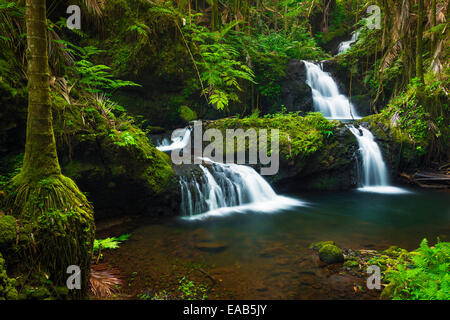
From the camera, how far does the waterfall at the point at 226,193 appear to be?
684 cm

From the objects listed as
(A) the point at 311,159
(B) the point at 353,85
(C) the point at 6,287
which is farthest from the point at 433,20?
(C) the point at 6,287

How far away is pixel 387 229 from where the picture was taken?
5711 mm

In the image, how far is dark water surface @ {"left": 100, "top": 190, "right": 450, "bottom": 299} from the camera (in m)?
3.62

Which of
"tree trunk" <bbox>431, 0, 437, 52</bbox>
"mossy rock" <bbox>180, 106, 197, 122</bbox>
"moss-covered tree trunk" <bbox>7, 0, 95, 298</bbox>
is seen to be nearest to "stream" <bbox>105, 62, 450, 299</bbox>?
"mossy rock" <bbox>180, 106, 197, 122</bbox>

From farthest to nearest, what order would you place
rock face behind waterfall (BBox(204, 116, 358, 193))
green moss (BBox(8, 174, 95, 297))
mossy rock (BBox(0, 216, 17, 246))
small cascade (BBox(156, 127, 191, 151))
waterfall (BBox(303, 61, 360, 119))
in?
1. waterfall (BBox(303, 61, 360, 119))
2. small cascade (BBox(156, 127, 191, 151))
3. rock face behind waterfall (BBox(204, 116, 358, 193))
4. green moss (BBox(8, 174, 95, 297))
5. mossy rock (BBox(0, 216, 17, 246))

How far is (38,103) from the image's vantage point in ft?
9.64

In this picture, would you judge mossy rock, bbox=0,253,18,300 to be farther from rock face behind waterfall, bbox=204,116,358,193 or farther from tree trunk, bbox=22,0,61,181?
rock face behind waterfall, bbox=204,116,358,193

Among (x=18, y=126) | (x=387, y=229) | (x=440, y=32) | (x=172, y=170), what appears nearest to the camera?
(x=18, y=126)

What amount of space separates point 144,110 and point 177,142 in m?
1.88

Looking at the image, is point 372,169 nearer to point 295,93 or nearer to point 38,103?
point 295,93

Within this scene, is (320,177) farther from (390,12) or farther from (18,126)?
(18,126)

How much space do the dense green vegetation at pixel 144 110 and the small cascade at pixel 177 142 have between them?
790mm

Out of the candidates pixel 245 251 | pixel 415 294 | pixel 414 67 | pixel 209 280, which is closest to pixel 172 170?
pixel 245 251
